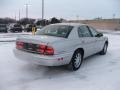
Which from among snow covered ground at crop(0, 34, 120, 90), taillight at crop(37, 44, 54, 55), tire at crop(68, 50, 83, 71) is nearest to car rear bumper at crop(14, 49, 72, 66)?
taillight at crop(37, 44, 54, 55)

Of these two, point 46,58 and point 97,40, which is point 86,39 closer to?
point 97,40

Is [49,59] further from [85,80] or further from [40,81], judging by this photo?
[85,80]

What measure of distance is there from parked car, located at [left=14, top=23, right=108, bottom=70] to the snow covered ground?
1.37 feet

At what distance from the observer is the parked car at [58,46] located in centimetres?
498

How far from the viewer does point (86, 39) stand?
6.31 metres

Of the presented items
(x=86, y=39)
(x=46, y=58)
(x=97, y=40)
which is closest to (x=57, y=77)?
(x=46, y=58)

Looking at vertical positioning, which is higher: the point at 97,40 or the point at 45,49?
the point at 97,40

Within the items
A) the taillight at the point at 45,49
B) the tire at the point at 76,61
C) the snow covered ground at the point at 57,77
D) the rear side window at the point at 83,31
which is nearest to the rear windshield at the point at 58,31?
the rear side window at the point at 83,31

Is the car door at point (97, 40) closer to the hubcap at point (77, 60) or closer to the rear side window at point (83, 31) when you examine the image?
the rear side window at point (83, 31)

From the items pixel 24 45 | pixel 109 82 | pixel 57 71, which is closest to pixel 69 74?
pixel 57 71

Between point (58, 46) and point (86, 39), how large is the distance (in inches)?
63.3

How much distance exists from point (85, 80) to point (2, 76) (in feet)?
7.57

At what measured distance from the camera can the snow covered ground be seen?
14.8ft

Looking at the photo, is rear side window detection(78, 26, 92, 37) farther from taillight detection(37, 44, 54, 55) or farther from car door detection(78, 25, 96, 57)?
taillight detection(37, 44, 54, 55)
